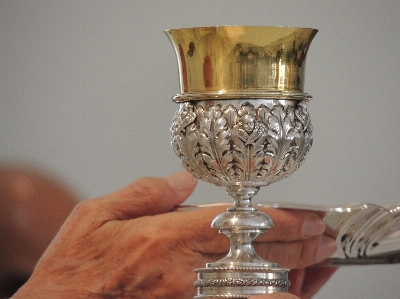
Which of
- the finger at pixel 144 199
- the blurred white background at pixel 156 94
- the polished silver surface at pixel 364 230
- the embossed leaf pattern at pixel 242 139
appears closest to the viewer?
the embossed leaf pattern at pixel 242 139

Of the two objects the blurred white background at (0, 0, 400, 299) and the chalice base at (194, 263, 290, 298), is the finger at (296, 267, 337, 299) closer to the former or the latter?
the chalice base at (194, 263, 290, 298)

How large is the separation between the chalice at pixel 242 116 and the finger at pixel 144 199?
28 centimetres

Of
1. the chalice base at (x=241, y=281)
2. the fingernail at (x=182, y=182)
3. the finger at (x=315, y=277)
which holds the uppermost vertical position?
the fingernail at (x=182, y=182)

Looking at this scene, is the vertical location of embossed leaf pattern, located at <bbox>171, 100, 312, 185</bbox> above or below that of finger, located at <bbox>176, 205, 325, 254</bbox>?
above

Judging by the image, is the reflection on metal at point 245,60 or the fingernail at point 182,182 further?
the fingernail at point 182,182

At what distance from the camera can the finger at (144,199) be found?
0.89 metres

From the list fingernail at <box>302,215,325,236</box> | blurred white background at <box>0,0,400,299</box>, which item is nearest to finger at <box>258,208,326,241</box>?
fingernail at <box>302,215,325,236</box>

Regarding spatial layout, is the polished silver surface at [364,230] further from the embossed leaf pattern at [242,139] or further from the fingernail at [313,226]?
the embossed leaf pattern at [242,139]

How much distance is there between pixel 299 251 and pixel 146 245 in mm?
162

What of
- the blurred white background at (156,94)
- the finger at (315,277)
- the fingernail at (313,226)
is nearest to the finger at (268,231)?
the fingernail at (313,226)

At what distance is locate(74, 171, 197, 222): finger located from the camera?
89 centimetres

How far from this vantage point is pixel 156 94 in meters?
1.70

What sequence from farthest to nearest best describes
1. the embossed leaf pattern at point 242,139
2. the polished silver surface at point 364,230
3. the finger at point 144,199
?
the finger at point 144,199 < the polished silver surface at point 364,230 < the embossed leaf pattern at point 242,139

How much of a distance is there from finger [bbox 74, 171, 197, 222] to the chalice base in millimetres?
283
